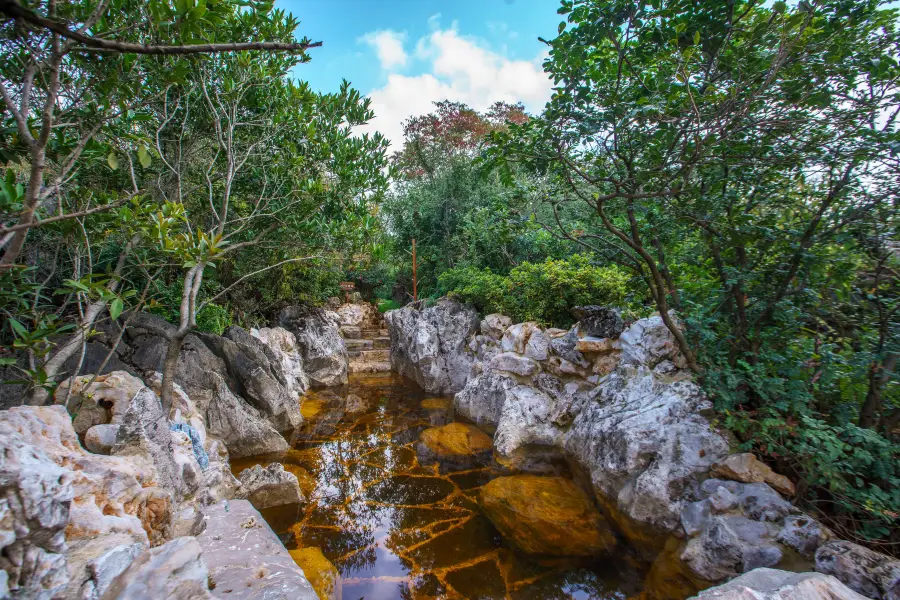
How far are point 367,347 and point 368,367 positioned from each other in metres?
0.91

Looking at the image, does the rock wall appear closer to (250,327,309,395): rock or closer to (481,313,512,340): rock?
(481,313,512,340): rock

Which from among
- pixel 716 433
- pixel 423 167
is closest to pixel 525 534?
pixel 716 433

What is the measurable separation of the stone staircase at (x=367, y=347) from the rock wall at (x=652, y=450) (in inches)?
182

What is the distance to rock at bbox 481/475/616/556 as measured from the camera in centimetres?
391

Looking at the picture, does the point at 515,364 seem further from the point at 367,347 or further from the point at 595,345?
the point at 367,347

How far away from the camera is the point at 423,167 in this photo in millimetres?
13211

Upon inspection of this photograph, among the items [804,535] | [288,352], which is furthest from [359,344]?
[804,535]

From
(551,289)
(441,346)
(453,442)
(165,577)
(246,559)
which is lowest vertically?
(453,442)

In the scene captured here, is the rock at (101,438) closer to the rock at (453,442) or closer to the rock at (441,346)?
the rock at (453,442)

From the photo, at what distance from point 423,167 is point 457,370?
727 centimetres

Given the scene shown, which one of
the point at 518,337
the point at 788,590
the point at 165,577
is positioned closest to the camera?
the point at 165,577

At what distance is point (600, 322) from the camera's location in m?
5.82

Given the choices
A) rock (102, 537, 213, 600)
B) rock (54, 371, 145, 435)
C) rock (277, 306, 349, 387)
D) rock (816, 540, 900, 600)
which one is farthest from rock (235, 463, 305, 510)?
rock (277, 306, 349, 387)

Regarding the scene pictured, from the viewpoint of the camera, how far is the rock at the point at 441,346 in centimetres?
906
